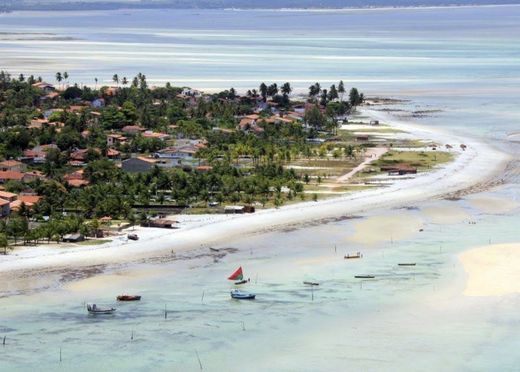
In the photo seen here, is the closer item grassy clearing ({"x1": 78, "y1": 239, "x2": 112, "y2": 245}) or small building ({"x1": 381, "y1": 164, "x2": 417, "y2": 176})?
grassy clearing ({"x1": 78, "y1": 239, "x2": 112, "y2": 245})

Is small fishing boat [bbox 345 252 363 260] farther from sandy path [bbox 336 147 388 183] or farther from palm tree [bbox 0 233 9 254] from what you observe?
sandy path [bbox 336 147 388 183]

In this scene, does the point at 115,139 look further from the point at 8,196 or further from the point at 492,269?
the point at 492,269

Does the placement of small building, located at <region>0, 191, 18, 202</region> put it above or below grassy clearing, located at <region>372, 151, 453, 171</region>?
below

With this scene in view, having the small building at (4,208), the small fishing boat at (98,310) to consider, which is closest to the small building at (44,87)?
the small building at (4,208)

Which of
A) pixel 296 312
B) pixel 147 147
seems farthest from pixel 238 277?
pixel 147 147

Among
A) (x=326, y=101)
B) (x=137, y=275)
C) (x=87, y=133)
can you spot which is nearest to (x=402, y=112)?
(x=326, y=101)

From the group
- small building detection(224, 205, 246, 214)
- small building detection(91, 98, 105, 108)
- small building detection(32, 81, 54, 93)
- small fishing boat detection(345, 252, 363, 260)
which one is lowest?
small fishing boat detection(345, 252, 363, 260)

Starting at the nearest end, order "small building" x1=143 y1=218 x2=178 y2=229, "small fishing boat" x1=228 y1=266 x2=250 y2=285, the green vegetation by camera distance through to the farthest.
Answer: "small fishing boat" x1=228 y1=266 x2=250 y2=285 < "small building" x1=143 y1=218 x2=178 y2=229 < the green vegetation

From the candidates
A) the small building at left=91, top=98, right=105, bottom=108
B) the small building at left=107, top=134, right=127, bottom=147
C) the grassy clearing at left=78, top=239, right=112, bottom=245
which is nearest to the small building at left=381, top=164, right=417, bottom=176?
the small building at left=107, top=134, right=127, bottom=147
